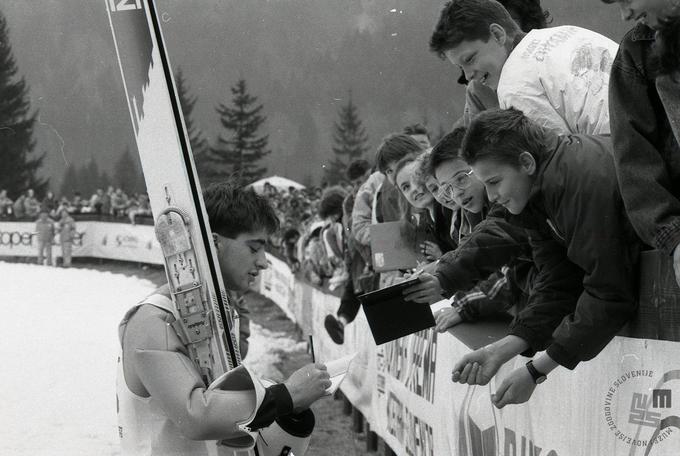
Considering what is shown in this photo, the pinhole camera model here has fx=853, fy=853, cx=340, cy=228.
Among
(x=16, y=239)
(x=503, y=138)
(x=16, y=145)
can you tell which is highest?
(x=503, y=138)

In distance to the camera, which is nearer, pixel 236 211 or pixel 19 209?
pixel 236 211

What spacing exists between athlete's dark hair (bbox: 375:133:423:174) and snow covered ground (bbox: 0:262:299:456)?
9.14 ft

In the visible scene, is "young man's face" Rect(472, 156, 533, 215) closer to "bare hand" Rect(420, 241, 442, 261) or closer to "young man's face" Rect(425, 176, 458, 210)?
"young man's face" Rect(425, 176, 458, 210)

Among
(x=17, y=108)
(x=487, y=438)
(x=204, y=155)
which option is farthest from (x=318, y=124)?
(x=487, y=438)

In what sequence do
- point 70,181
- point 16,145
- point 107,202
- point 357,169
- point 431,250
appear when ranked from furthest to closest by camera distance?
point 70,181
point 16,145
point 107,202
point 357,169
point 431,250

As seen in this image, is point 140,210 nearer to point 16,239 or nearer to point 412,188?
point 16,239

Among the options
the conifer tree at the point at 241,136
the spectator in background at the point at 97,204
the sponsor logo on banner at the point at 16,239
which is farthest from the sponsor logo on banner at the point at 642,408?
the conifer tree at the point at 241,136

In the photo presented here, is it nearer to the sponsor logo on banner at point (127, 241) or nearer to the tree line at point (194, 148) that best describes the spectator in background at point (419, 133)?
the sponsor logo on banner at point (127, 241)

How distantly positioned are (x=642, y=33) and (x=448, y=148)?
4.63 ft

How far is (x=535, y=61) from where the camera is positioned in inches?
112

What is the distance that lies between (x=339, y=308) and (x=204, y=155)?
38.8m

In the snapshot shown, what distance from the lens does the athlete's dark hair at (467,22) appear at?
3.09m

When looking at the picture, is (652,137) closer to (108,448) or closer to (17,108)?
(108,448)

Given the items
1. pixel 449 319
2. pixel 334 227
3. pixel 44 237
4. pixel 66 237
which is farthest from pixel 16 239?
pixel 449 319
